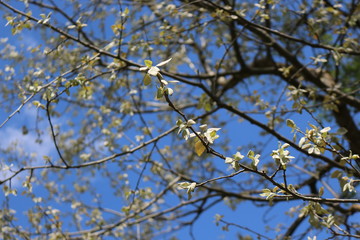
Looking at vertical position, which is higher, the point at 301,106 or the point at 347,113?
the point at 347,113

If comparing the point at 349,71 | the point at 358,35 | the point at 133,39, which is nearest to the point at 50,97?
the point at 133,39

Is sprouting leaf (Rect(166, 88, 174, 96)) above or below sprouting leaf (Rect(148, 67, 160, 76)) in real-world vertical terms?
below

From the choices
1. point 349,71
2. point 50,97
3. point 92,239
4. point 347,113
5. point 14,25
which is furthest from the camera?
point 349,71

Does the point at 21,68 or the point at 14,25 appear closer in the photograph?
the point at 14,25

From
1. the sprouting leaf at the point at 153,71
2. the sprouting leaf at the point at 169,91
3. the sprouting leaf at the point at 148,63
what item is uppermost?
the sprouting leaf at the point at 148,63

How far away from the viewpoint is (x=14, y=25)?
3074 millimetres

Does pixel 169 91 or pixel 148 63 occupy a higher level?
pixel 148 63

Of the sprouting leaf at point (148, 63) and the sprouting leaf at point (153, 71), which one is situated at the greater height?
the sprouting leaf at point (148, 63)

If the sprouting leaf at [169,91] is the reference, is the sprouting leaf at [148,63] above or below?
above

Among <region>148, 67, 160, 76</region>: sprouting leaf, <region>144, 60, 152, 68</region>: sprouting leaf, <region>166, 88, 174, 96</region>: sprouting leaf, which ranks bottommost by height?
<region>166, 88, 174, 96</region>: sprouting leaf

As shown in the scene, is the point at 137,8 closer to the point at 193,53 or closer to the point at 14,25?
the point at 193,53

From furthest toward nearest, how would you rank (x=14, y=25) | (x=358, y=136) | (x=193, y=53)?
1. (x=193, y=53)
2. (x=358, y=136)
3. (x=14, y=25)

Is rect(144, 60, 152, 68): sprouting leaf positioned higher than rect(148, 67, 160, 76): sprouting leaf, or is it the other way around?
rect(144, 60, 152, 68): sprouting leaf

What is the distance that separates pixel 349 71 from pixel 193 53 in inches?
98.2
